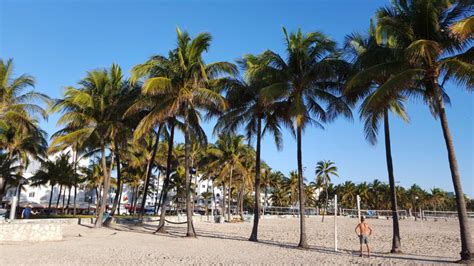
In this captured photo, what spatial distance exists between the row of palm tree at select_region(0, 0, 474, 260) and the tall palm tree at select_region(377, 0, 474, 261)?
0.10 feet

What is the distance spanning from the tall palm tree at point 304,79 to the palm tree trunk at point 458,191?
4783 mm

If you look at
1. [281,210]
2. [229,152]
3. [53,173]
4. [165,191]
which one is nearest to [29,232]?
[165,191]

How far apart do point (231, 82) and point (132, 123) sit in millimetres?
8496

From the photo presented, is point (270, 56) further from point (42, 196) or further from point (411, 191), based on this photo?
point (411, 191)

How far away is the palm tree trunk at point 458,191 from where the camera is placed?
1089 centimetres

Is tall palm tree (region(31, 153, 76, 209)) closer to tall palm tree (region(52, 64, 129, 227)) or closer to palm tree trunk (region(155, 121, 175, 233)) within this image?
tall palm tree (region(52, 64, 129, 227))

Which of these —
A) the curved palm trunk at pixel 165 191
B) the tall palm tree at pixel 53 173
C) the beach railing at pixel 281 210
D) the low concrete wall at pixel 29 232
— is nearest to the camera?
the low concrete wall at pixel 29 232

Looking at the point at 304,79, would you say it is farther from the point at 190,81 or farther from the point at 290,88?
the point at 190,81

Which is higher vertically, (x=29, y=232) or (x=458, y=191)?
(x=458, y=191)

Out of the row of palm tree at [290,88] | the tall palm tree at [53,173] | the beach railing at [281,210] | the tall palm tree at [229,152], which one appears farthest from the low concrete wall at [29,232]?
the beach railing at [281,210]

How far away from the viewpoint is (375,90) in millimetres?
13898

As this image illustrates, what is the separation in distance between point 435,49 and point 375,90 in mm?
3044

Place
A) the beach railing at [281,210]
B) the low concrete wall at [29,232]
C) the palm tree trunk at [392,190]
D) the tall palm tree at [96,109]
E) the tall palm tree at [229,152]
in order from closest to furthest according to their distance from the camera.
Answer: the palm tree trunk at [392,190] < the low concrete wall at [29,232] < the tall palm tree at [96,109] < the tall palm tree at [229,152] < the beach railing at [281,210]

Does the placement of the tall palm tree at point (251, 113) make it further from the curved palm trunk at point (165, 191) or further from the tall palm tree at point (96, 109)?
the tall palm tree at point (96, 109)
